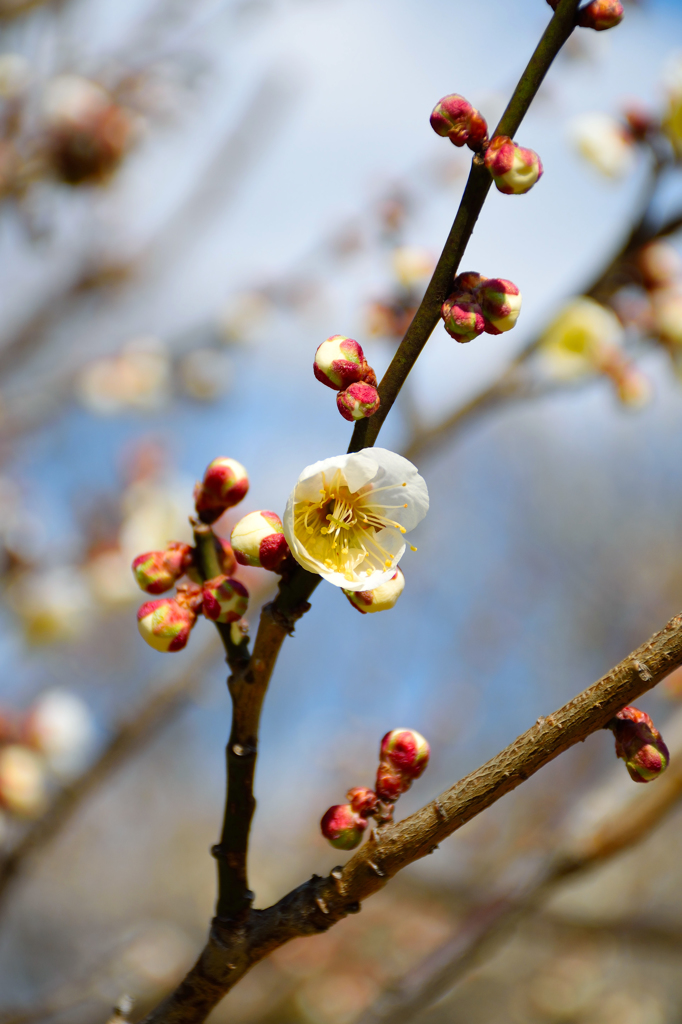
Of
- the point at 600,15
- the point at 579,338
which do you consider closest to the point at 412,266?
the point at 579,338

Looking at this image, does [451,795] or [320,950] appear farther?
[320,950]

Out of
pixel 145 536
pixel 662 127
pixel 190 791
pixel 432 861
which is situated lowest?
pixel 432 861

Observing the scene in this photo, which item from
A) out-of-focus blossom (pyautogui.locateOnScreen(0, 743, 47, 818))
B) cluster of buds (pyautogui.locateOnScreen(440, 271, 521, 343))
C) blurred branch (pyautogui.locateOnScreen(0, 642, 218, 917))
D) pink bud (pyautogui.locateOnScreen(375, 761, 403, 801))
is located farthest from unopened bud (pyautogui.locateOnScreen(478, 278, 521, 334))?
out-of-focus blossom (pyautogui.locateOnScreen(0, 743, 47, 818))

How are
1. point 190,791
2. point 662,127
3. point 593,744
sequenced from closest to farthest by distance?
1. point 662,127
2. point 593,744
3. point 190,791

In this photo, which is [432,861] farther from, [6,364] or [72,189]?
[72,189]

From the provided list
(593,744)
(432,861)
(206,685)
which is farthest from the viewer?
(593,744)

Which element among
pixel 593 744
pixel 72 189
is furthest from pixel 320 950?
pixel 72 189
